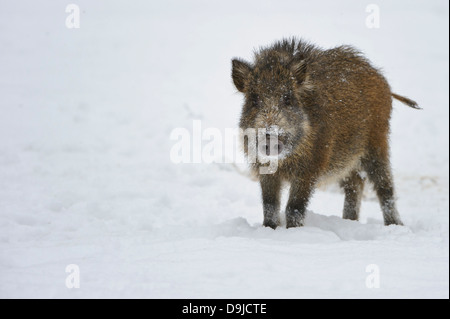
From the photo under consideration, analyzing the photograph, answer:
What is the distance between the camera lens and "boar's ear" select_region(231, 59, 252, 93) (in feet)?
17.7

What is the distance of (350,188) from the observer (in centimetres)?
674

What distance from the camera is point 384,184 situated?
6.45 meters

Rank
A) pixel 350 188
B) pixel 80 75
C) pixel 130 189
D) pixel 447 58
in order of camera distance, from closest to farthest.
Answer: pixel 350 188
pixel 130 189
pixel 80 75
pixel 447 58

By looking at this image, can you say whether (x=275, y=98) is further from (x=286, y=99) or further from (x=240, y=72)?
(x=240, y=72)

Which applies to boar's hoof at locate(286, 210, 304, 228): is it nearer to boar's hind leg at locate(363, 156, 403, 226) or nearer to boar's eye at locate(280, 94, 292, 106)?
boar's eye at locate(280, 94, 292, 106)

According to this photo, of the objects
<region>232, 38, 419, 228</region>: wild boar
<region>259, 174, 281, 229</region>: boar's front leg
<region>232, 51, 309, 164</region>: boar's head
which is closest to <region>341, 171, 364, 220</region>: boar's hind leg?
<region>232, 38, 419, 228</region>: wild boar

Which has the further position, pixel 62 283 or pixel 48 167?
pixel 48 167

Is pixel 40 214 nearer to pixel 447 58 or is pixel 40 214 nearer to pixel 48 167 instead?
pixel 48 167

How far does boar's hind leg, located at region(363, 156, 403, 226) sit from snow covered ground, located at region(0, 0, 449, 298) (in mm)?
→ 204

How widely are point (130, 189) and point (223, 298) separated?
14.3 feet

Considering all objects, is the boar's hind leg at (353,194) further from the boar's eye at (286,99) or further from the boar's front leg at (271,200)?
the boar's eye at (286,99)

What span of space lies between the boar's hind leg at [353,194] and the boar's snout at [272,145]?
218 centimetres

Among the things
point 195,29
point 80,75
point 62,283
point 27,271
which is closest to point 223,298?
point 62,283

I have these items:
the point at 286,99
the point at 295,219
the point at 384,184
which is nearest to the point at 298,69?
the point at 286,99
